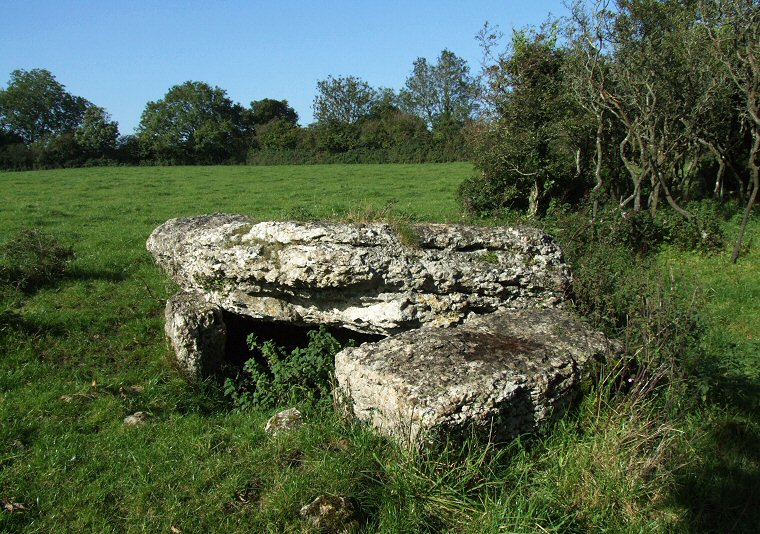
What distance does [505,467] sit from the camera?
17.1 feet

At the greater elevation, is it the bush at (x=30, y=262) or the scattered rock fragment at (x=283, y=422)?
the bush at (x=30, y=262)

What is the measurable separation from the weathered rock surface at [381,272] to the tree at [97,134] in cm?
5703

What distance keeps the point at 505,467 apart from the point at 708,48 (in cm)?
1248

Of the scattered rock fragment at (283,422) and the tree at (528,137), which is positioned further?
the tree at (528,137)

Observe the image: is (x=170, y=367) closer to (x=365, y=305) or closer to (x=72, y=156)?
(x=365, y=305)

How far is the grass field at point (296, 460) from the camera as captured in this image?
485 cm

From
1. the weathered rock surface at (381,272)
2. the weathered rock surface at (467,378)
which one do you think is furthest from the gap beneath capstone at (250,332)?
the weathered rock surface at (467,378)

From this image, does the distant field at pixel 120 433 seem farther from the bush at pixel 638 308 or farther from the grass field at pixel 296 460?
the bush at pixel 638 308

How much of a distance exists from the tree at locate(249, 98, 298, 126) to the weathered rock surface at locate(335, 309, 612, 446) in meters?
85.4

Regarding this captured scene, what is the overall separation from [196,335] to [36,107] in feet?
279

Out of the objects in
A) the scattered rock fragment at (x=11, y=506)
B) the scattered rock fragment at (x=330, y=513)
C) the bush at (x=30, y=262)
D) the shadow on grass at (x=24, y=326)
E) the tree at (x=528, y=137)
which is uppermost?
the tree at (x=528, y=137)

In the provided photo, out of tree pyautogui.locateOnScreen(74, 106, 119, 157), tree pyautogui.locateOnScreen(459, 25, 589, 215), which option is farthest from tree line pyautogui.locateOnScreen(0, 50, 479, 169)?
tree pyautogui.locateOnScreen(459, 25, 589, 215)

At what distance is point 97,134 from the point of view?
6209 cm

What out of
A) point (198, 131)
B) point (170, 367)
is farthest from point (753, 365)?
point (198, 131)
